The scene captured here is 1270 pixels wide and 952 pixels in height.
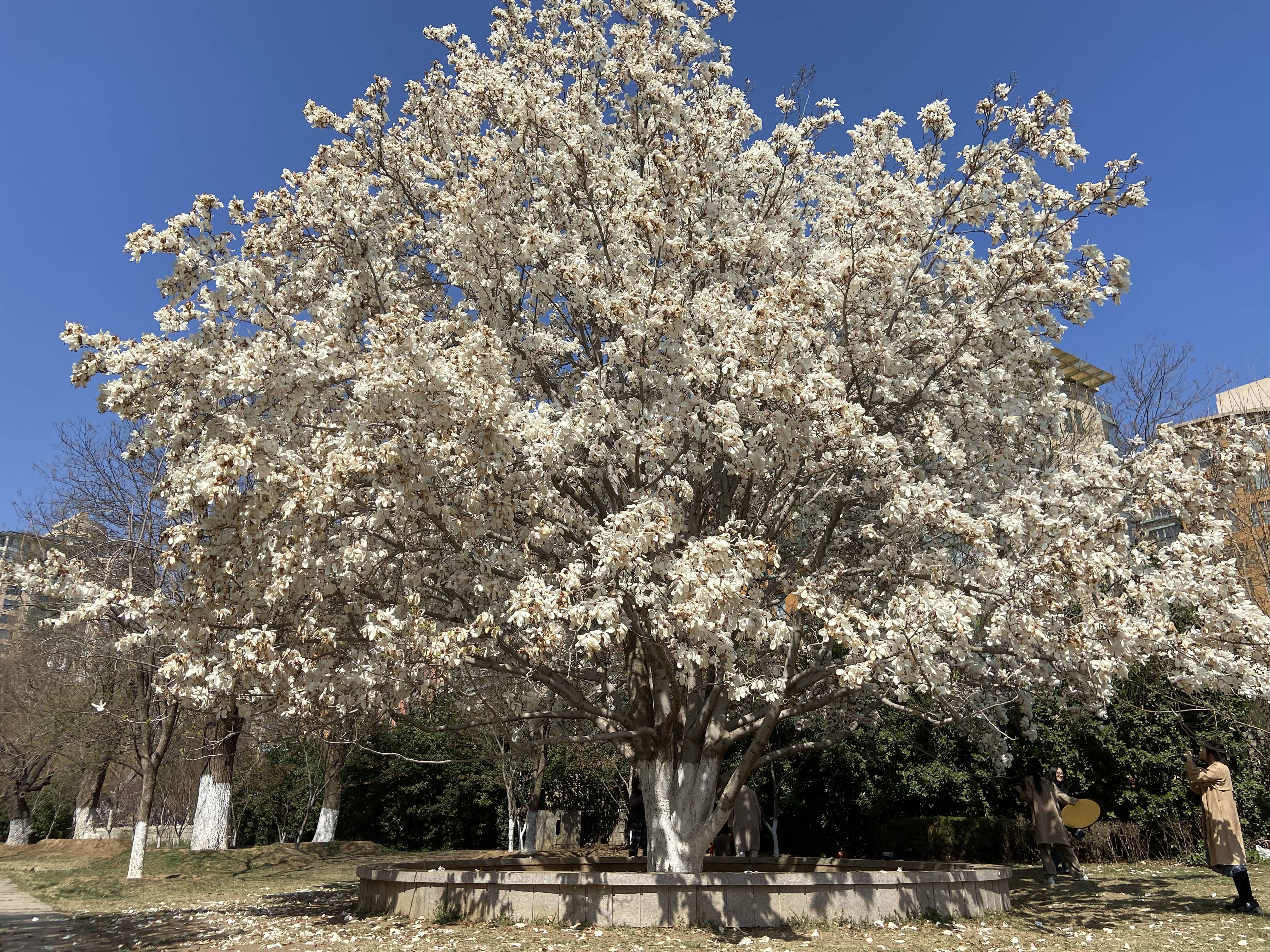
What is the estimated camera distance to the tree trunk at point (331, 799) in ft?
74.1

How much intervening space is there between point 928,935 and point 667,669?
362 centimetres

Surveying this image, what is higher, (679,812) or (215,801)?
(679,812)

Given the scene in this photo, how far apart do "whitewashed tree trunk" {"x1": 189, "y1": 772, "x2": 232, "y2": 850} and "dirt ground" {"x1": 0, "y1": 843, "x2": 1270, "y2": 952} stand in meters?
5.05

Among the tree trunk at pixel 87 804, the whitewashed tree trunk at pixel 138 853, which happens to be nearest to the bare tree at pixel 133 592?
the whitewashed tree trunk at pixel 138 853

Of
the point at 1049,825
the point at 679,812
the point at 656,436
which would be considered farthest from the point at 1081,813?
the point at 656,436

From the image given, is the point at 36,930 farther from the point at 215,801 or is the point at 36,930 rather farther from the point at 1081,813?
the point at 1081,813

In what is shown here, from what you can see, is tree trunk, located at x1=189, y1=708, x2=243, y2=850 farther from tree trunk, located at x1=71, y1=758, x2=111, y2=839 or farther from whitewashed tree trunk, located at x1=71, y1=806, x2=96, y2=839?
whitewashed tree trunk, located at x1=71, y1=806, x2=96, y2=839

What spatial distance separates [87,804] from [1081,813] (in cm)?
3317

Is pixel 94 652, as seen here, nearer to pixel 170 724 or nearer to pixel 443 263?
pixel 170 724

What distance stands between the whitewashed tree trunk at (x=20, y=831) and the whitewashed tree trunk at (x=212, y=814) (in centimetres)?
1818

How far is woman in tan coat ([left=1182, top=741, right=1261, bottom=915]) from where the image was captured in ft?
29.1

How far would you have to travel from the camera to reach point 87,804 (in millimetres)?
31219

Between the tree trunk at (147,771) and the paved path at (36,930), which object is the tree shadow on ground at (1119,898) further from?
the tree trunk at (147,771)

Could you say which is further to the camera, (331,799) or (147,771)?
(331,799)
